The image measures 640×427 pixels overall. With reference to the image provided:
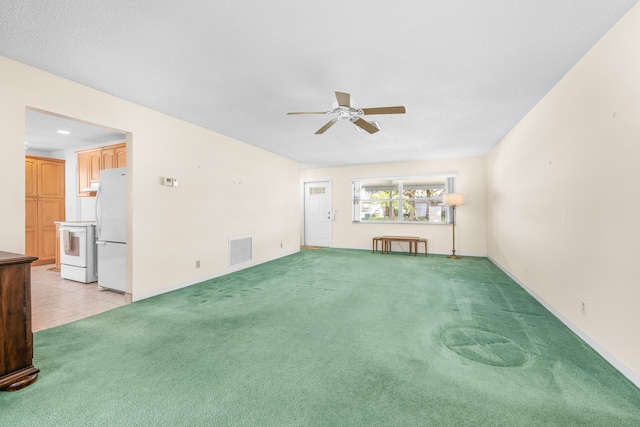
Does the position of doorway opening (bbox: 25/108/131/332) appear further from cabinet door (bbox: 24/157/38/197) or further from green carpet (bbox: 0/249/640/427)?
green carpet (bbox: 0/249/640/427)

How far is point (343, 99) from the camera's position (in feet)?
8.77

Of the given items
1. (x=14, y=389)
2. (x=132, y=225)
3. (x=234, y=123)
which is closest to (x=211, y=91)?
(x=234, y=123)

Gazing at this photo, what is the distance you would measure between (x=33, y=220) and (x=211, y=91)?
545 cm

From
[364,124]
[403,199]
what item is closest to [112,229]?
[364,124]

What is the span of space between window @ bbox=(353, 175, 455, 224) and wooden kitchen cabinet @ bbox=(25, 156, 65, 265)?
23.4ft

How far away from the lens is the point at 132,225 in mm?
3504

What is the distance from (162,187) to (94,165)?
2315 millimetres

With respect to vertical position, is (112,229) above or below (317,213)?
below

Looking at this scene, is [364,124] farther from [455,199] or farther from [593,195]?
[455,199]

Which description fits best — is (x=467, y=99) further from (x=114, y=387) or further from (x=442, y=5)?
(x=114, y=387)

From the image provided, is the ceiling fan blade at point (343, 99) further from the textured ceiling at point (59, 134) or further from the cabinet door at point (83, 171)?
the cabinet door at point (83, 171)

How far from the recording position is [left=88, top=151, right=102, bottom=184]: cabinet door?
4.96 m

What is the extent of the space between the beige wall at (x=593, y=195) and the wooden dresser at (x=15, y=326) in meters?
4.11

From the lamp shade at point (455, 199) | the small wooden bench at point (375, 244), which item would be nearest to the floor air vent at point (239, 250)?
the small wooden bench at point (375, 244)
